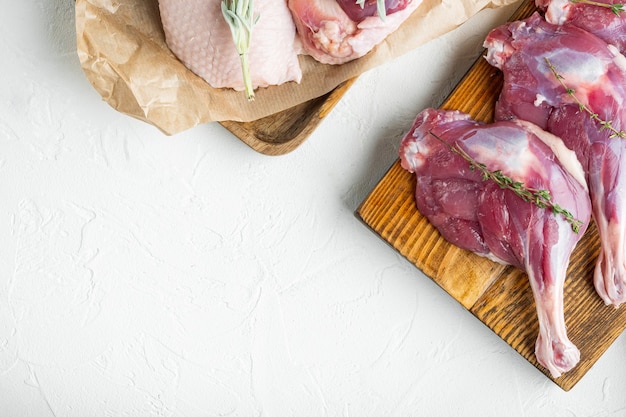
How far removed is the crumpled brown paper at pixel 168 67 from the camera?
1272 millimetres

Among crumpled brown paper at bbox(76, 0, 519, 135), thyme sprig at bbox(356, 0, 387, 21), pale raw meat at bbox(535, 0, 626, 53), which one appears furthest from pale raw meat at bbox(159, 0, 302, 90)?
pale raw meat at bbox(535, 0, 626, 53)

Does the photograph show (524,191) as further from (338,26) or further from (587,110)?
(338,26)

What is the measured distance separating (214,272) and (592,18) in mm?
883

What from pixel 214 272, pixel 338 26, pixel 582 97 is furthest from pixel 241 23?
pixel 582 97

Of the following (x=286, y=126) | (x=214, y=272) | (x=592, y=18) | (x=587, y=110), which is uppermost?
(x=592, y=18)

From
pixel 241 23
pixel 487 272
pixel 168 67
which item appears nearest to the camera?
pixel 241 23

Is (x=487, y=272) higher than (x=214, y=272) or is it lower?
higher

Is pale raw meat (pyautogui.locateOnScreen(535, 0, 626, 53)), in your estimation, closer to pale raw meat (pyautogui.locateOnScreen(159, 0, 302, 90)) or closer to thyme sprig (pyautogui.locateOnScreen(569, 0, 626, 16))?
thyme sprig (pyautogui.locateOnScreen(569, 0, 626, 16))

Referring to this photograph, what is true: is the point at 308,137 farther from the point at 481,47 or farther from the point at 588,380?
the point at 588,380

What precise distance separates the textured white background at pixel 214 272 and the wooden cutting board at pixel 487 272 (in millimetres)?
70

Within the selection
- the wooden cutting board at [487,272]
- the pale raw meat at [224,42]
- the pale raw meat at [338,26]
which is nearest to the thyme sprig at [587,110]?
the wooden cutting board at [487,272]

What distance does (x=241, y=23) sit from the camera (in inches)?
45.8

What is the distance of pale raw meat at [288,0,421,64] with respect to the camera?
1.25 metres

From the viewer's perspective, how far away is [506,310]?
4.74 feet
